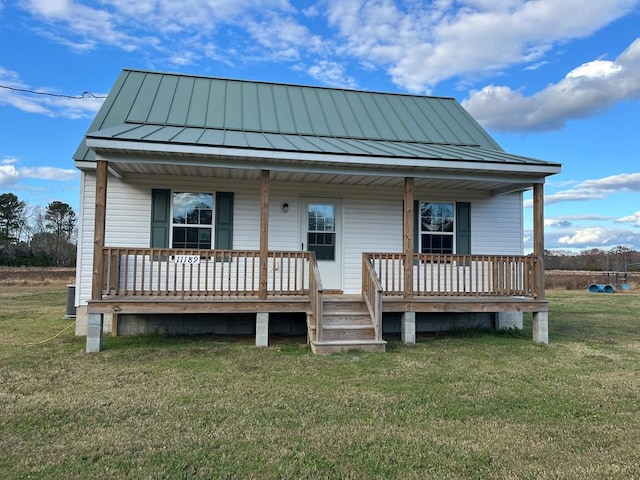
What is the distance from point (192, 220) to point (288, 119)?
328 cm

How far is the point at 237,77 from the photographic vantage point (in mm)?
11656

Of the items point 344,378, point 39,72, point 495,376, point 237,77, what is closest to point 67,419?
point 344,378

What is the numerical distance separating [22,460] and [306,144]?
631 centimetres

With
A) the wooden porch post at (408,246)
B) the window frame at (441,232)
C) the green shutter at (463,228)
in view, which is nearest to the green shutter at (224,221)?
the wooden porch post at (408,246)

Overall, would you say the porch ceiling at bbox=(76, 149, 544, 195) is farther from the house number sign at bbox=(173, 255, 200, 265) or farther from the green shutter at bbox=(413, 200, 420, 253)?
the house number sign at bbox=(173, 255, 200, 265)

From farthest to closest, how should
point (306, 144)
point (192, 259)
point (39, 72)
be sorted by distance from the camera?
point (39, 72) < point (306, 144) < point (192, 259)

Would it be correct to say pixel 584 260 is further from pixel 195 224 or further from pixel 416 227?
pixel 195 224

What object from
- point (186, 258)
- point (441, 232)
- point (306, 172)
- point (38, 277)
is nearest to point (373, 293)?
point (306, 172)

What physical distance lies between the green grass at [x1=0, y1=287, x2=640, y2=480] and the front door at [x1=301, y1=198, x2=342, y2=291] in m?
2.19

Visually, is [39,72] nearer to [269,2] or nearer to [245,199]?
[269,2]

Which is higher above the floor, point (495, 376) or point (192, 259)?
point (192, 259)

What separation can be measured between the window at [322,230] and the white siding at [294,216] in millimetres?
234

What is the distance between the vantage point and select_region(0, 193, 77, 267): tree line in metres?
42.7

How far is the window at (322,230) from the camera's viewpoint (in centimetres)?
955
